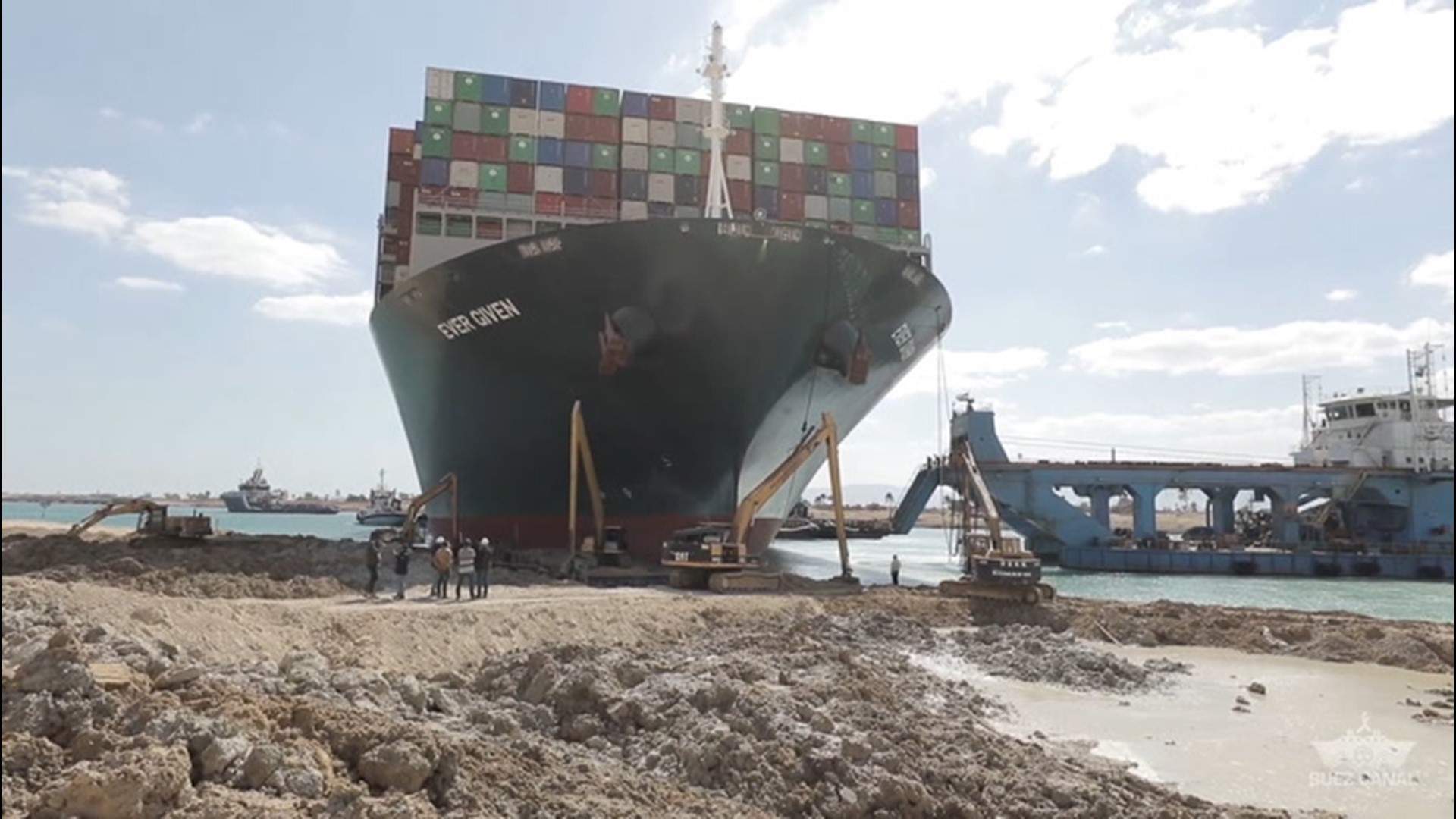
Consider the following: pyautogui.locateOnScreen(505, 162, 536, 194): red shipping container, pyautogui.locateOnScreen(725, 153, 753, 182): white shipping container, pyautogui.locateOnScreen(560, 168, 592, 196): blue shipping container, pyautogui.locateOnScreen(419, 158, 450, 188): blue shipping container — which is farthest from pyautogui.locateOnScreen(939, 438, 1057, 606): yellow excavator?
pyautogui.locateOnScreen(419, 158, 450, 188): blue shipping container

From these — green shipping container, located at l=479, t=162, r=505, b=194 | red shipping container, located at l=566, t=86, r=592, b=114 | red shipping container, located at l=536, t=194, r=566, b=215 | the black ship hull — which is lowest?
the black ship hull

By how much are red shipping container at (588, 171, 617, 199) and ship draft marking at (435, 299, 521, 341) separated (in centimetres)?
928

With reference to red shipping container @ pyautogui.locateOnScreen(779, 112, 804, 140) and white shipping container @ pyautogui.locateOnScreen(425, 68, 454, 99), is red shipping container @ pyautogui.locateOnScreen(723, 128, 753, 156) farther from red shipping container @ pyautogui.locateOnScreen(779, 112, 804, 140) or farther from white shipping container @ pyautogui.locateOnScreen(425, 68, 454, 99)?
white shipping container @ pyautogui.locateOnScreen(425, 68, 454, 99)

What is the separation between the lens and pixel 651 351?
734 inches

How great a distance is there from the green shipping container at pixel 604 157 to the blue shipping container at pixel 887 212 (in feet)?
27.8

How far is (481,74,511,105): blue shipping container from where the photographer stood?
28.5m

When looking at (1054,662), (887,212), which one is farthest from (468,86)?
(1054,662)

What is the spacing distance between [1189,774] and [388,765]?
7176 mm

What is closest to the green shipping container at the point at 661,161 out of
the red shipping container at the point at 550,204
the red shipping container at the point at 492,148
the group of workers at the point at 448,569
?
the red shipping container at the point at 550,204

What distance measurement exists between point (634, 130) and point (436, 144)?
6049 millimetres

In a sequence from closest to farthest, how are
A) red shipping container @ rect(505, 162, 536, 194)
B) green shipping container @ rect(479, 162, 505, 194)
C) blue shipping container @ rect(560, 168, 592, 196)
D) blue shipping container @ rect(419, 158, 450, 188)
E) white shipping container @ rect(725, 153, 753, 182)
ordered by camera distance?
1. blue shipping container @ rect(419, 158, 450, 188)
2. green shipping container @ rect(479, 162, 505, 194)
3. red shipping container @ rect(505, 162, 536, 194)
4. blue shipping container @ rect(560, 168, 592, 196)
5. white shipping container @ rect(725, 153, 753, 182)

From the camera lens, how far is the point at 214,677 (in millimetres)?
7176

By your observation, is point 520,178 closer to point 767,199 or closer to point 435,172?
point 435,172

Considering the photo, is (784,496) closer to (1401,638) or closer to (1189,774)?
(1401,638)
